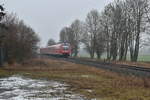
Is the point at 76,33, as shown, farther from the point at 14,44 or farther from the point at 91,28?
the point at 14,44

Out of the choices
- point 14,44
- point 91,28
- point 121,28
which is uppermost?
point 91,28

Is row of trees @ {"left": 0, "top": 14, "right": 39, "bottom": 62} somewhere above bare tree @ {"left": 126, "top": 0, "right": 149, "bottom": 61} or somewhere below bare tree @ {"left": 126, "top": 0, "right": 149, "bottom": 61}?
below

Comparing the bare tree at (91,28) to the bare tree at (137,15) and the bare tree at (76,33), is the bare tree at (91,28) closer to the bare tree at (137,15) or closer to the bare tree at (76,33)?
the bare tree at (76,33)

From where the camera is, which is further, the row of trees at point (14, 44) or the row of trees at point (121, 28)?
the row of trees at point (121, 28)

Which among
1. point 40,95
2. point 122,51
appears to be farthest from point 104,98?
point 122,51

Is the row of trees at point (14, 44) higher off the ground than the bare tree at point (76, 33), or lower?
→ lower

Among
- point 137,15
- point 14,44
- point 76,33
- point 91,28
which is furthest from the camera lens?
point 76,33

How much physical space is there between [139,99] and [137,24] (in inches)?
1552

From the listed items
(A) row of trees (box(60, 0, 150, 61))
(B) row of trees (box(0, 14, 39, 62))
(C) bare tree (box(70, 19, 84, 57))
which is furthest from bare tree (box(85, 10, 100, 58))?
(B) row of trees (box(0, 14, 39, 62))

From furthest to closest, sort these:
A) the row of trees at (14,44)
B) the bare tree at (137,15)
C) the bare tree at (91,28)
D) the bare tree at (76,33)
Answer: the bare tree at (76,33) → the bare tree at (91,28) → the bare tree at (137,15) → the row of trees at (14,44)

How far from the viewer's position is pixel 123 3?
178ft

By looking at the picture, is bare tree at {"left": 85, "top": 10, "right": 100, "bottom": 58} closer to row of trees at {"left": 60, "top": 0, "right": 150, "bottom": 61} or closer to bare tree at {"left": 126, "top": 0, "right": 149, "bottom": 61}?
row of trees at {"left": 60, "top": 0, "right": 150, "bottom": 61}

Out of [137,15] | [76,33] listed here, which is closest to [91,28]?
[76,33]

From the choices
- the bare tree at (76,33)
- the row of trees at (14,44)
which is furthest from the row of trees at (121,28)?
the row of trees at (14,44)
